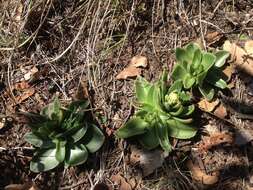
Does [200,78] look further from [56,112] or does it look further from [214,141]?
[56,112]

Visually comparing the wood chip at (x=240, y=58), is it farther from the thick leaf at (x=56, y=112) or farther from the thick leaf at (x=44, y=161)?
the thick leaf at (x=44, y=161)

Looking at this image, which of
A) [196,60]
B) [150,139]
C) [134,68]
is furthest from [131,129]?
[196,60]

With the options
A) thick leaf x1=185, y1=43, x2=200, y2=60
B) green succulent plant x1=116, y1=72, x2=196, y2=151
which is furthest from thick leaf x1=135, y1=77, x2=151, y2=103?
thick leaf x1=185, y1=43, x2=200, y2=60

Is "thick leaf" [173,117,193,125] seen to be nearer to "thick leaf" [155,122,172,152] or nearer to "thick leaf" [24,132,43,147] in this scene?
"thick leaf" [155,122,172,152]

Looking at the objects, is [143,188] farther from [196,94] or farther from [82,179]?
[196,94]

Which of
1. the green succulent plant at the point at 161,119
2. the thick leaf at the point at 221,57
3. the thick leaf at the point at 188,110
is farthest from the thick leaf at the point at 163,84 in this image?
the thick leaf at the point at 221,57

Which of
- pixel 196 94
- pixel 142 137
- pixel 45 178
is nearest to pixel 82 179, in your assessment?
pixel 45 178
